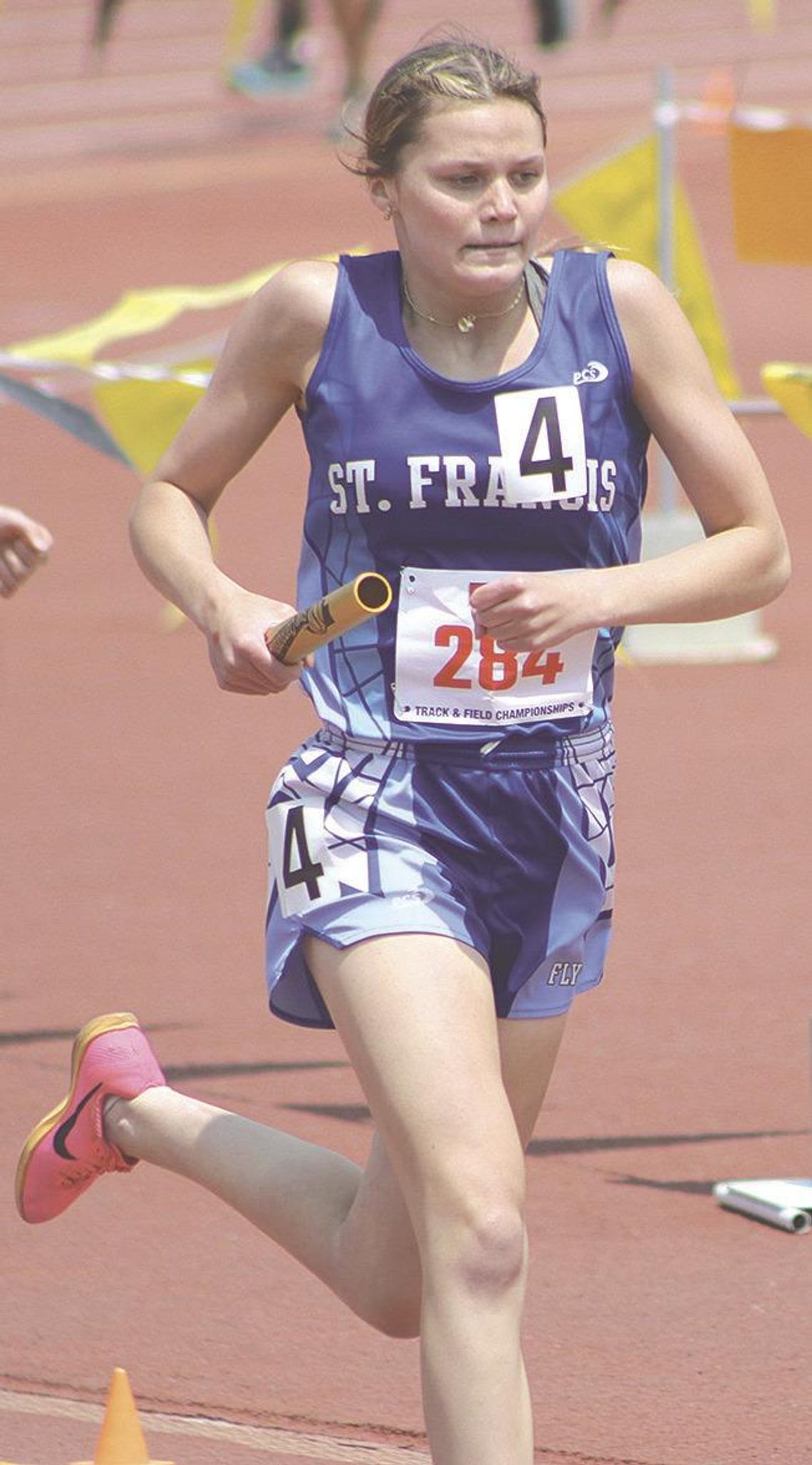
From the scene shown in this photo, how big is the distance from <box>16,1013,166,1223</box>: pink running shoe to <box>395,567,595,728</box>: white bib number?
90 cm

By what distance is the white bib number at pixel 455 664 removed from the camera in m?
3.55

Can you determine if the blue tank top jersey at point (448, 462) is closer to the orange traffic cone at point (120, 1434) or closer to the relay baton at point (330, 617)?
the relay baton at point (330, 617)

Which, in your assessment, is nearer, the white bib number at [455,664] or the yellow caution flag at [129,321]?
the white bib number at [455,664]

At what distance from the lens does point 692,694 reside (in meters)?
9.84

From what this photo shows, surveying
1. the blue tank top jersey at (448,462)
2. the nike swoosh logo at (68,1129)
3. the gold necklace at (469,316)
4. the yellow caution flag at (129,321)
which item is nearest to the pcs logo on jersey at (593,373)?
the blue tank top jersey at (448,462)

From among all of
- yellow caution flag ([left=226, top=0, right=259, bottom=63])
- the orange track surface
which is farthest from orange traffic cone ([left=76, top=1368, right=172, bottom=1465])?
yellow caution flag ([left=226, top=0, right=259, bottom=63])

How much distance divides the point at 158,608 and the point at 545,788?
8.04m

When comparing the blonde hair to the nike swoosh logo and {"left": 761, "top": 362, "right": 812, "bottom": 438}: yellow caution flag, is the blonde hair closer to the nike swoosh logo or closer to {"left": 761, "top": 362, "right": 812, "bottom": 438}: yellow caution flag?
the nike swoosh logo

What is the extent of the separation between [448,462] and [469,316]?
0.22 metres

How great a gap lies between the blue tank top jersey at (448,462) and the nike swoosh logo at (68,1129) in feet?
2.90

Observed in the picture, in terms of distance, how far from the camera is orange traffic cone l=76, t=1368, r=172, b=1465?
3.84 meters

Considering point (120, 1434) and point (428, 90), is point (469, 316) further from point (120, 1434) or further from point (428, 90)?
point (120, 1434)

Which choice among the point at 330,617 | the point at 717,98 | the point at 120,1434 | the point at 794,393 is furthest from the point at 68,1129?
the point at 717,98

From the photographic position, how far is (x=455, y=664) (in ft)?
11.7
